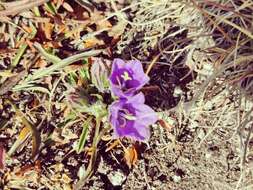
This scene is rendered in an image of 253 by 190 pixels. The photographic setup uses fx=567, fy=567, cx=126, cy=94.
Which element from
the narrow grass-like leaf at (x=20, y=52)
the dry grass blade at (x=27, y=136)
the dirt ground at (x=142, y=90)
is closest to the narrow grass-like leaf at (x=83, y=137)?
the dirt ground at (x=142, y=90)

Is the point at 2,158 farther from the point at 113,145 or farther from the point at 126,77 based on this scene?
the point at 126,77

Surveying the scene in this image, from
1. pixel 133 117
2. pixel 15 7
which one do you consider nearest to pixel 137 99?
pixel 133 117

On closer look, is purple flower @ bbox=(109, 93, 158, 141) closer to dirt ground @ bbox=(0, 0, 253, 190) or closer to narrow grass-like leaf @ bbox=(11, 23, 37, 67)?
dirt ground @ bbox=(0, 0, 253, 190)

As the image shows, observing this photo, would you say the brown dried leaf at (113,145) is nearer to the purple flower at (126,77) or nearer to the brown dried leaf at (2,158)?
the purple flower at (126,77)

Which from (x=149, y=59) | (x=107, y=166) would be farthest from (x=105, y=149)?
(x=149, y=59)

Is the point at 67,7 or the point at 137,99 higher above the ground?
the point at 67,7

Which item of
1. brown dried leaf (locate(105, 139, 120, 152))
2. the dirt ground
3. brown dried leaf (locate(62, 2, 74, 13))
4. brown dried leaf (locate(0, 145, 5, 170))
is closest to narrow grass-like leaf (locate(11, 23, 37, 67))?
the dirt ground

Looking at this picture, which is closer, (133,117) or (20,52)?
(133,117)

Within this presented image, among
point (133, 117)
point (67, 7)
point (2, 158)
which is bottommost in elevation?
point (2, 158)
